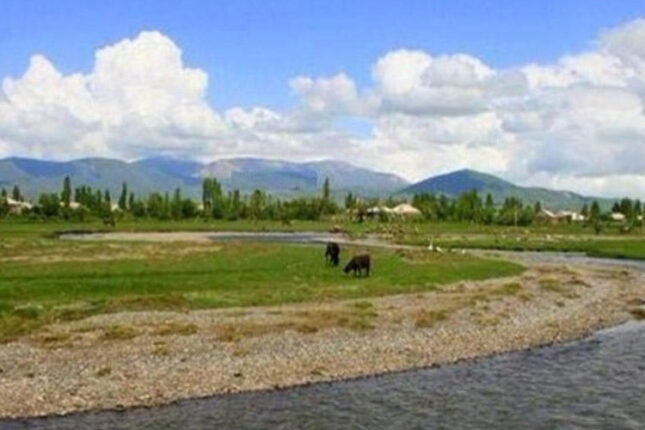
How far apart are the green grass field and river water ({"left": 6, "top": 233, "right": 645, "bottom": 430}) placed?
15.2 metres

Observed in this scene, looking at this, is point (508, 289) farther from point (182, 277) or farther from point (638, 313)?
point (182, 277)

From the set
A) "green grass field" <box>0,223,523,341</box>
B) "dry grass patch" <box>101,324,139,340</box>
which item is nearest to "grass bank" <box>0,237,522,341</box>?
"green grass field" <box>0,223,523,341</box>

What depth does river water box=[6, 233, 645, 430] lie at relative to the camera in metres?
29.5

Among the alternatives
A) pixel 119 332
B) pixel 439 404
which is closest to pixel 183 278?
pixel 119 332

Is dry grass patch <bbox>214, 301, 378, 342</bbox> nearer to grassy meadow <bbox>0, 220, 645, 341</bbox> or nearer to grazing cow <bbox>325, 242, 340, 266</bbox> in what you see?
grassy meadow <bbox>0, 220, 645, 341</bbox>

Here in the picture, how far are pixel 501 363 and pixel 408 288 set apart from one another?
2378cm

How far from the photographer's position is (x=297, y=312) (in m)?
50.7

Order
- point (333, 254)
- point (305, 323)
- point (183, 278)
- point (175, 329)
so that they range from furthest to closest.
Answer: point (333, 254) → point (183, 278) → point (305, 323) → point (175, 329)

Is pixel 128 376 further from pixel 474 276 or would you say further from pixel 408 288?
pixel 474 276

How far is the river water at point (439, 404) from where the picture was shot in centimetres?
2952

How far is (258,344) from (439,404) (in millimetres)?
11698

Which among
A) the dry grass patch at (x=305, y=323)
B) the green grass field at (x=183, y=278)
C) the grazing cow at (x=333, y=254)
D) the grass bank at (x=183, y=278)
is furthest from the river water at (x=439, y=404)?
the grazing cow at (x=333, y=254)

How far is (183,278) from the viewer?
64.6 meters

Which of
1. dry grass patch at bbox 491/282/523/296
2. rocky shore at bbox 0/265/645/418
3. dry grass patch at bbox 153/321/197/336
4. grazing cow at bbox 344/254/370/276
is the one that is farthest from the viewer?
grazing cow at bbox 344/254/370/276
